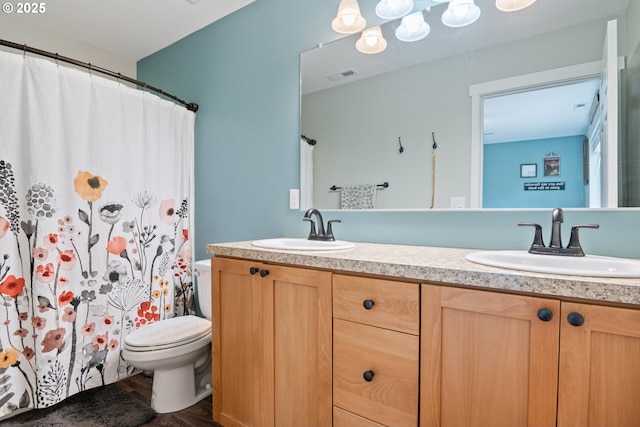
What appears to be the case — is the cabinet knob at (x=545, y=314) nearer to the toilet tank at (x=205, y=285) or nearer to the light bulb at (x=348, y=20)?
the light bulb at (x=348, y=20)

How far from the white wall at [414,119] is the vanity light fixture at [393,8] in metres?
0.26

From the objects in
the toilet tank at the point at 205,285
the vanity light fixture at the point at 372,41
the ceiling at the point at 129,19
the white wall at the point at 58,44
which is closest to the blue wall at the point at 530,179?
the vanity light fixture at the point at 372,41

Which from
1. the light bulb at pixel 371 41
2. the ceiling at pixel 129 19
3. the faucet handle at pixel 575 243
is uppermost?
the ceiling at pixel 129 19

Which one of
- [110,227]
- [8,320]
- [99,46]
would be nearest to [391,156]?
[110,227]

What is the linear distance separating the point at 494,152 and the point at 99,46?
300cm

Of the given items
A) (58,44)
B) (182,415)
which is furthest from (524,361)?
(58,44)

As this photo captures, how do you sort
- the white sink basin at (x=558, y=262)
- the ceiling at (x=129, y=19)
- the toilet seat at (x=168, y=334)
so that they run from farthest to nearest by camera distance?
the ceiling at (x=129, y=19) < the toilet seat at (x=168, y=334) < the white sink basin at (x=558, y=262)

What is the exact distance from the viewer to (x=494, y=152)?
134 cm

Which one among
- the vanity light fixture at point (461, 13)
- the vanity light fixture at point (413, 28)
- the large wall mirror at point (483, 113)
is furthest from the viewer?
the vanity light fixture at point (413, 28)

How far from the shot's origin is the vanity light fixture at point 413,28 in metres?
1.48

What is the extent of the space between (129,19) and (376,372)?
2.68 m

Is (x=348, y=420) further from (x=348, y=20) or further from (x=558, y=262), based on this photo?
(x=348, y=20)

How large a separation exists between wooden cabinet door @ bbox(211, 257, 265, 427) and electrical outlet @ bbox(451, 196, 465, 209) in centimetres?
91

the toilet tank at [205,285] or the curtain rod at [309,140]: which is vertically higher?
the curtain rod at [309,140]
